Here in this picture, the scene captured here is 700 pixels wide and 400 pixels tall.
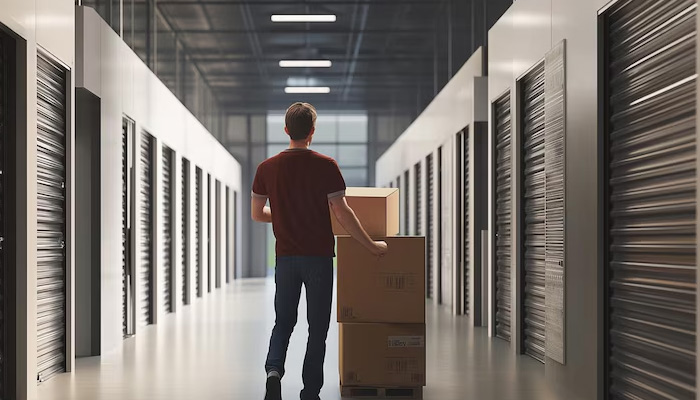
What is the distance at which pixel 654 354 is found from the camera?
3.98 meters

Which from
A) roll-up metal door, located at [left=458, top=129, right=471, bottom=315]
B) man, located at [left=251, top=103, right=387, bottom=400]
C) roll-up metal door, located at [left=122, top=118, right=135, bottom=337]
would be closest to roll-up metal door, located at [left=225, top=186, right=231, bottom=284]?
roll-up metal door, located at [left=458, top=129, right=471, bottom=315]

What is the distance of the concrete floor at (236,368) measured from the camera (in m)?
5.15

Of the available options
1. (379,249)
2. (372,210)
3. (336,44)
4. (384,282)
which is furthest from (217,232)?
(379,249)

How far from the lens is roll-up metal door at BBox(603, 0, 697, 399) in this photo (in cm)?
365

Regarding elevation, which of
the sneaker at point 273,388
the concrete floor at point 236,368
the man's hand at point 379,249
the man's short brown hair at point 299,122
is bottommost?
the concrete floor at point 236,368

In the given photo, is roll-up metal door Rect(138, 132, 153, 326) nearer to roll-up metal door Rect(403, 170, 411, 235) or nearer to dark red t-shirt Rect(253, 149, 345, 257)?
dark red t-shirt Rect(253, 149, 345, 257)

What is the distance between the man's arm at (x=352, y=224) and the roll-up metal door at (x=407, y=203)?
433 inches

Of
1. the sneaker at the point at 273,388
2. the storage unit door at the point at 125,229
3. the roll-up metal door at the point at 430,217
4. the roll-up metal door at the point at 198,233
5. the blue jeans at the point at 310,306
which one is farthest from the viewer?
the roll-up metal door at the point at 198,233

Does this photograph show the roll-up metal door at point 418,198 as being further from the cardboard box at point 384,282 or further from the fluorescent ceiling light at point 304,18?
the cardboard box at point 384,282

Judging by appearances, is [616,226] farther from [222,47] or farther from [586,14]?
[222,47]

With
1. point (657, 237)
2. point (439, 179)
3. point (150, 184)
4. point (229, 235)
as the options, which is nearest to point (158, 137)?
point (150, 184)

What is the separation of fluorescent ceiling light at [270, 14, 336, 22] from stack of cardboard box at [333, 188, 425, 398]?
9497 millimetres

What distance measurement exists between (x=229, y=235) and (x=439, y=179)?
936 centimetres

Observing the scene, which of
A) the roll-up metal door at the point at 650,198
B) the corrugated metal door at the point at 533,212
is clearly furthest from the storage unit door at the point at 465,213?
the roll-up metal door at the point at 650,198
